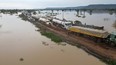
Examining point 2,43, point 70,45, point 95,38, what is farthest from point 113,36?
point 2,43

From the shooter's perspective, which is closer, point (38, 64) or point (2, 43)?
point (38, 64)

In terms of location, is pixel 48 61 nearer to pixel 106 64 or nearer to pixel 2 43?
pixel 106 64

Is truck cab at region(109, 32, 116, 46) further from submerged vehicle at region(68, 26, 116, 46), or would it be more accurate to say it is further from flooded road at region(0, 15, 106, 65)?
flooded road at region(0, 15, 106, 65)

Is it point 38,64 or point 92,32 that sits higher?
point 92,32

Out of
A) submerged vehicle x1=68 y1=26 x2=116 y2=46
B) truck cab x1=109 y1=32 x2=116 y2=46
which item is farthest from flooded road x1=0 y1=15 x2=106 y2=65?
truck cab x1=109 y1=32 x2=116 y2=46

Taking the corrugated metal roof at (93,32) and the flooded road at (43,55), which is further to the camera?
the corrugated metal roof at (93,32)

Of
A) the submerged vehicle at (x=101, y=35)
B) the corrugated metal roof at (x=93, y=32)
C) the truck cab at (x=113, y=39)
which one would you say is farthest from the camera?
the corrugated metal roof at (x=93, y=32)

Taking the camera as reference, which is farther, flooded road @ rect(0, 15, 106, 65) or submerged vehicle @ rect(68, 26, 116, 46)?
submerged vehicle @ rect(68, 26, 116, 46)

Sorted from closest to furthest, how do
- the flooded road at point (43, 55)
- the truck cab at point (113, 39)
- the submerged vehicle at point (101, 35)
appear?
the flooded road at point (43, 55), the truck cab at point (113, 39), the submerged vehicle at point (101, 35)

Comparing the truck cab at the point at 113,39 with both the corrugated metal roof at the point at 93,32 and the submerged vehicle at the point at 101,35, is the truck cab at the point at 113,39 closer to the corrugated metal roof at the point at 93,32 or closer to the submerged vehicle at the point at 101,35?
the submerged vehicle at the point at 101,35

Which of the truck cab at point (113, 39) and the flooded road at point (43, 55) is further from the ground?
the truck cab at point (113, 39)

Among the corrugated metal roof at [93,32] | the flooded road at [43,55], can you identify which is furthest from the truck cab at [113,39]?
the flooded road at [43,55]
